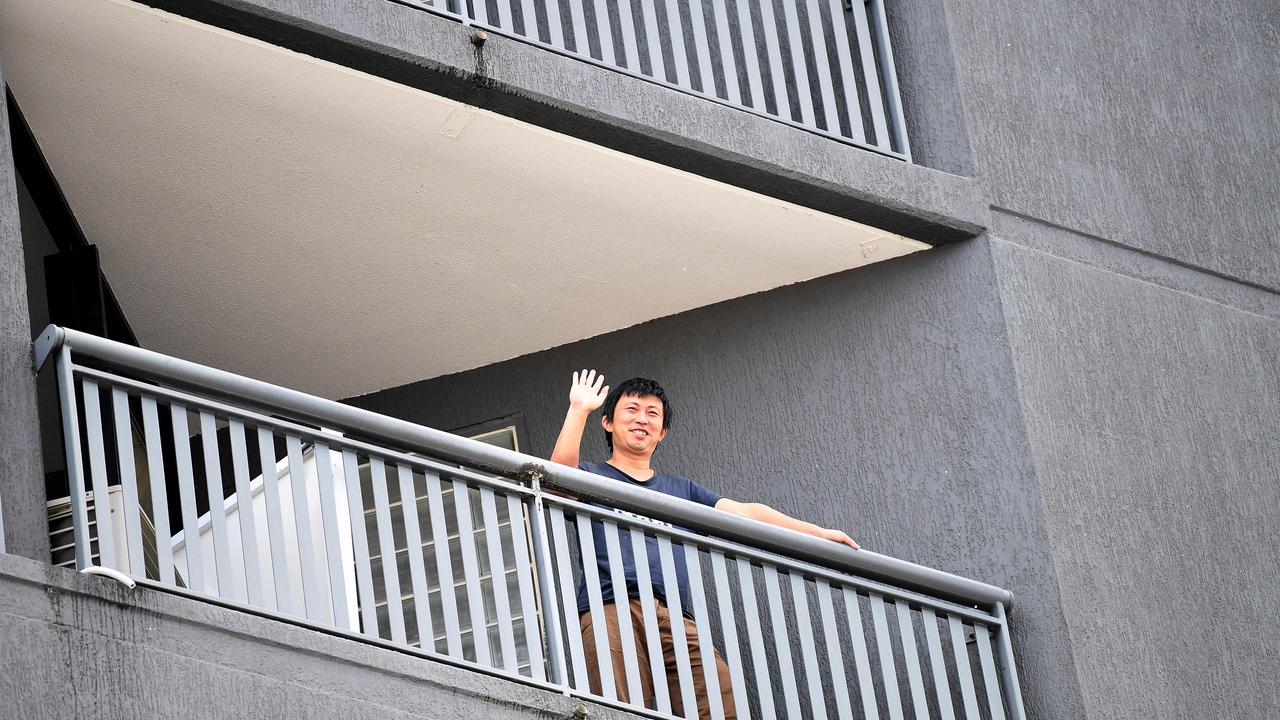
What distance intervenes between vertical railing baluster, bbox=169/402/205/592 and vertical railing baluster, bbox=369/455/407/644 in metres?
0.64

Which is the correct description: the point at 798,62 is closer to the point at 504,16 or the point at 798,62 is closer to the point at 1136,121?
the point at 504,16

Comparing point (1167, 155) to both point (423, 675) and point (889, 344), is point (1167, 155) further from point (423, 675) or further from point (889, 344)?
point (423, 675)

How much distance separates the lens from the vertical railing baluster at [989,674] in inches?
325

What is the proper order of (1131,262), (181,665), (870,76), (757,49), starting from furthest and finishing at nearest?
(757,49), (1131,262), (870,76), (181,665)

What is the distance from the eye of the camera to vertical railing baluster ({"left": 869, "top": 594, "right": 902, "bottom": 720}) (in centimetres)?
786

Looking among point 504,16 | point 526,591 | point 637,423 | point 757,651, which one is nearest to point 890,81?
point 504,16

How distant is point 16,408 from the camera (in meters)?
6.63

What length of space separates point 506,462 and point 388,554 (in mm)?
633

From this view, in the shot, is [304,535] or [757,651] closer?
[304,535]

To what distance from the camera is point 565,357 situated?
10109mm

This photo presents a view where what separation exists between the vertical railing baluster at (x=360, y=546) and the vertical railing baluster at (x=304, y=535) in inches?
6.0

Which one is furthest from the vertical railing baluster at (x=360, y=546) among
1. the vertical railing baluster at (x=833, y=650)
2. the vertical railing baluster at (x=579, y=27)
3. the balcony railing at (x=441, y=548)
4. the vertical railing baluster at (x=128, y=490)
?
the vertical railing baluster at (x=579, y=27)

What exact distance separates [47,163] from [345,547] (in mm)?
2761

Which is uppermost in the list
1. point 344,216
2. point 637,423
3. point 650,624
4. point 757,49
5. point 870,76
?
point 757,49
